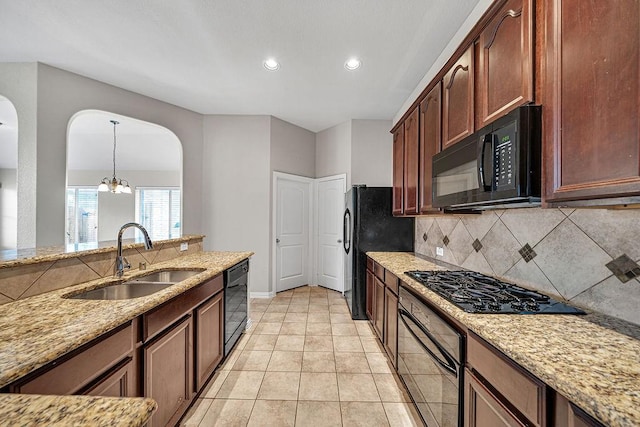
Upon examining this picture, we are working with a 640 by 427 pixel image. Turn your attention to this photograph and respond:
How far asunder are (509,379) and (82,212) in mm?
9328

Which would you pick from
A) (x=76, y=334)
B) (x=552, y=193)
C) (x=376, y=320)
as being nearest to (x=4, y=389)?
(x=76, y=334)

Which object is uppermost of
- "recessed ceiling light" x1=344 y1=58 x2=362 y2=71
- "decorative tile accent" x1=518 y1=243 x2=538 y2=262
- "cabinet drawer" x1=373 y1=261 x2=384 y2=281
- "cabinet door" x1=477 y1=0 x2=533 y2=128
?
"recessed ceiling light" x1=344 y1=58 x2=362 y2=71

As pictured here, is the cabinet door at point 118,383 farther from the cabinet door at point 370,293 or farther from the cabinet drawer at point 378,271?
the cabinet door at point 370,293

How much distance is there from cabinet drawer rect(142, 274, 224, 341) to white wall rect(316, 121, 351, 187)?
9.43 ft

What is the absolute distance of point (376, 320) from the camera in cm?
279

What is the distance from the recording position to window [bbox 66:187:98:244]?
7.05 m

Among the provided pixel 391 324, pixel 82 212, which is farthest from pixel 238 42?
pixel 82 212

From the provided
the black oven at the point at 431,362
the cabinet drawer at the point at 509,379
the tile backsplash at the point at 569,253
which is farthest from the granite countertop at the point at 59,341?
the tile backsplash at the point at 569,253

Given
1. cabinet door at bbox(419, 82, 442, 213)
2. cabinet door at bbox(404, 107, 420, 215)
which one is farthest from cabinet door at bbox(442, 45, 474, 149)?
cabinet door at bbox(404, 107, 420, 215)

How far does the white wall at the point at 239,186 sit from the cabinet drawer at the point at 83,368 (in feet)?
9.95

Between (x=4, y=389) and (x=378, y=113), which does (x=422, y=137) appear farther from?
(x=4, y=389)

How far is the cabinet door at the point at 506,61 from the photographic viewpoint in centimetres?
115

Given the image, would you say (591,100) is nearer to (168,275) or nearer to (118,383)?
(118,383)

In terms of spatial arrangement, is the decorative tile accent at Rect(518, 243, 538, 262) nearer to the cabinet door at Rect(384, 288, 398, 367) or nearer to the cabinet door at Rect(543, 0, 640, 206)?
the cabinet door at Rect(543, 0, 640, 206)
